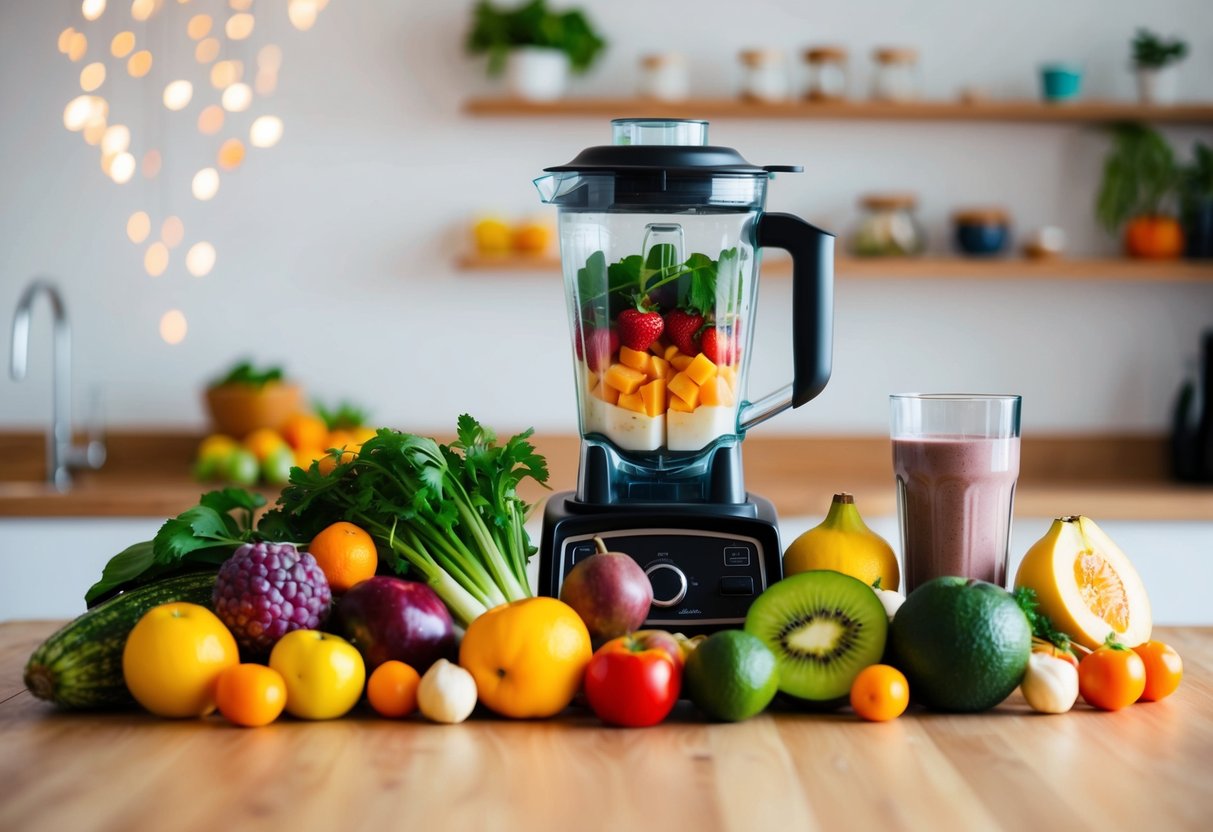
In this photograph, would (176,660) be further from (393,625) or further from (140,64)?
(140,64)

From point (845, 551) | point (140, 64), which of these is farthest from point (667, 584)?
point (140, 64)

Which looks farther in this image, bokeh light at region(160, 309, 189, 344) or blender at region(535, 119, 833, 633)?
Result: bokeh light at region(160, 309, 189, 344)

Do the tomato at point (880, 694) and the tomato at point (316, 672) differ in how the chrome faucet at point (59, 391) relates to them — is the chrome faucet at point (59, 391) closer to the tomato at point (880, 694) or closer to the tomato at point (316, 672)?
the tomato at point (316, 672)

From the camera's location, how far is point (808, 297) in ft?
4.16

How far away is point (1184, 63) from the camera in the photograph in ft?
10.4

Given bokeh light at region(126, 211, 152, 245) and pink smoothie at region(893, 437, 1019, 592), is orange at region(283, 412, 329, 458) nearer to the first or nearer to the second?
bokeh light at region(126, 211, 152, 245)

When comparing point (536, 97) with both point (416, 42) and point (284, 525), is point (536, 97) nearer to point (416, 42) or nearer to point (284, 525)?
point (416, 42)

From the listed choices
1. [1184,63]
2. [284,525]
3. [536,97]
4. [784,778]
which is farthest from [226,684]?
[1184,63]

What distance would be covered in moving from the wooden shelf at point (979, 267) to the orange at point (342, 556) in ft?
6.21

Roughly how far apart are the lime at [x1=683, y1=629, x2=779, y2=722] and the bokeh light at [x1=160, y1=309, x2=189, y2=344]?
247 centimetres

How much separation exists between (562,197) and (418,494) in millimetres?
352

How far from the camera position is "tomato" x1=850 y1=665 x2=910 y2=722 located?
1051 millimetres

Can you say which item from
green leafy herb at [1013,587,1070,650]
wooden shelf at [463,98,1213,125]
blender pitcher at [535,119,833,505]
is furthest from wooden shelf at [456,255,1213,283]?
green leafy herb at [1013,587,1070,650]

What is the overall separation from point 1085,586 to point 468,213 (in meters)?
2.25
